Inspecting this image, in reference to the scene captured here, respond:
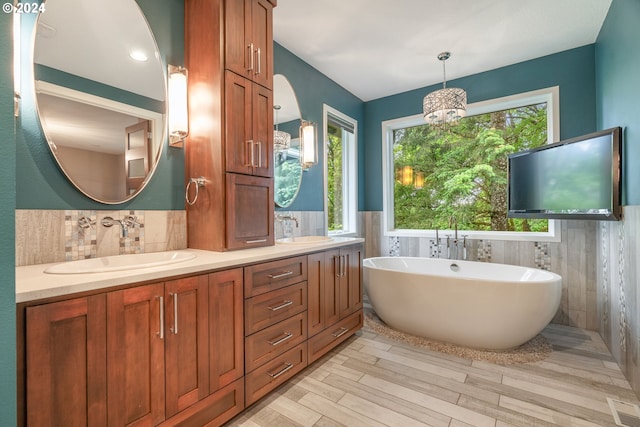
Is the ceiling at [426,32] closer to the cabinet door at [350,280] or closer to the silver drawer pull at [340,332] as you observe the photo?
the cabinet door at [350,280]

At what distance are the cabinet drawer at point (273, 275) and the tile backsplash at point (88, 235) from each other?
0.63 metres

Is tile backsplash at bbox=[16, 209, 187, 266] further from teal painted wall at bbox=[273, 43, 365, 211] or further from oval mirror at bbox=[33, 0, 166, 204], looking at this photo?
teal painted wall at bbox=[273, 43, 365, 211]

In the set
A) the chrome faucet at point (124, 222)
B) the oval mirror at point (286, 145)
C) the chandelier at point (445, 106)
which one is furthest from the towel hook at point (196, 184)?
the chandelier at point (445, 106)

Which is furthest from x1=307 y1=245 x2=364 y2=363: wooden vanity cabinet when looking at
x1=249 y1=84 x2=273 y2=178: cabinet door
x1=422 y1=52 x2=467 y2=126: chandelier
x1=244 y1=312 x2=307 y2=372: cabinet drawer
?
x1=422 y1=52 x2=467 y2=126: chandelier

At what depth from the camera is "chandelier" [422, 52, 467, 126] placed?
2750mm

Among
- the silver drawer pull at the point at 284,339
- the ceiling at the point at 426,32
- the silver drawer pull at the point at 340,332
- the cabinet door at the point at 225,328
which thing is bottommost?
the silver drawer pull at the point at 340,332

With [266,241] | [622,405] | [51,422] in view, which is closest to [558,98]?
[622,405]

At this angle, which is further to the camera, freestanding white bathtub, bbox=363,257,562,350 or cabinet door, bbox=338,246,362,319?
cabinet door, bbox=338,246,362,319

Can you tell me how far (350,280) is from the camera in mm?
2572

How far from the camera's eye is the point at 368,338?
2.64 meters

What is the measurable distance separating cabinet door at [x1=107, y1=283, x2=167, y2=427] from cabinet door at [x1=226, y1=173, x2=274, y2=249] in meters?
0.67

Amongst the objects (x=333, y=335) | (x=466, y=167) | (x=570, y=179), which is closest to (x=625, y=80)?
(x=570, y=179)

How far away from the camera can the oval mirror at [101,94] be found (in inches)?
56.5

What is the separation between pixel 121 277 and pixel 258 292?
744 mm
